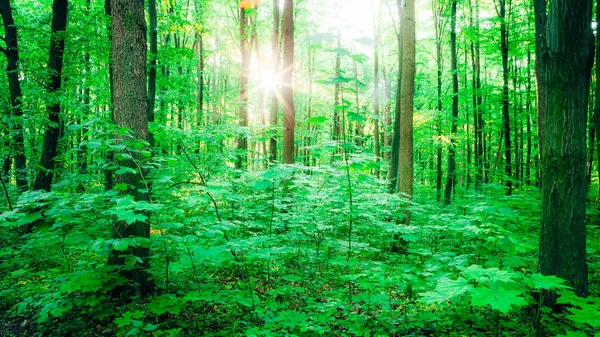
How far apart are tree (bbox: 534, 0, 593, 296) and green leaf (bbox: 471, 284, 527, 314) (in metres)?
2.07

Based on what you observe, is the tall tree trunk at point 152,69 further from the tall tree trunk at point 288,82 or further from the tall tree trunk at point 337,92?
the tall tree trunk at point 337,92

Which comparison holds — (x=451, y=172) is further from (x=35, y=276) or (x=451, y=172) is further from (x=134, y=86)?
(x=35, y=276)

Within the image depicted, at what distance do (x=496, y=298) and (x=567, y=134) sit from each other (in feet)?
8.44

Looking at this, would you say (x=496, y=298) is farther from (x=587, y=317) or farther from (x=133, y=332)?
(x=133, y=332)

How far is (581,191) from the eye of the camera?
11.6 ft

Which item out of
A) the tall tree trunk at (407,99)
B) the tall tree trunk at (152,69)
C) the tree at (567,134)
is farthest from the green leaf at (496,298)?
the tall tree trunk at (152,69)

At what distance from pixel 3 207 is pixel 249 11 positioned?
38.9ft

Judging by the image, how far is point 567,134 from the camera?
11.5 ft

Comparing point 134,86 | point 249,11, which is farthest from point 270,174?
point 249,11

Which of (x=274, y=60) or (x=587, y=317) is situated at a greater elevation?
(x=274, y=60)

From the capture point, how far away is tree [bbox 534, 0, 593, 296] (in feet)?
11.4

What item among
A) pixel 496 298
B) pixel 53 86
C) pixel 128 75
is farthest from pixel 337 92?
pixel 496 298

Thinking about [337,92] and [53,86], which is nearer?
[53,86]

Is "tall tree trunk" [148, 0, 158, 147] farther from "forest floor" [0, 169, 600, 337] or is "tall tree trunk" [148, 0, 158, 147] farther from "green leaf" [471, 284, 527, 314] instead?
"green leaf" [471, 284, 527, 314]
